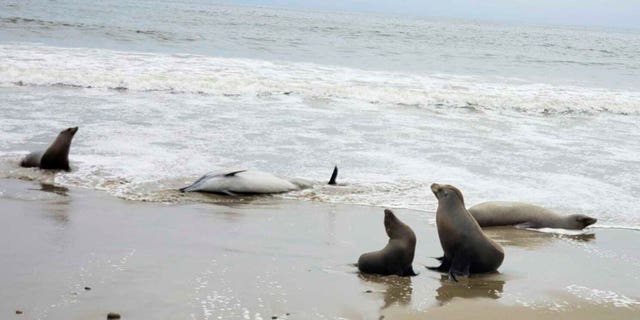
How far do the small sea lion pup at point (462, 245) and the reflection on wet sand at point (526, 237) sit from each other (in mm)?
904

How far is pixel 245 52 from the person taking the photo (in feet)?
83.7

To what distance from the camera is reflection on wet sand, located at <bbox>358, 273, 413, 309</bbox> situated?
4.30 m

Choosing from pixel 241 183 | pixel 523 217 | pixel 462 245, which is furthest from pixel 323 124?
pixel 462 245

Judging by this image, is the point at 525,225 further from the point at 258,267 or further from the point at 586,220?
the point at 258,267

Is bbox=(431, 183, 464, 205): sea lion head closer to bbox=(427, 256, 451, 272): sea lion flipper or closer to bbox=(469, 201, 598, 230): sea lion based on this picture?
bbox=(427, 256, 451, 272): sea lion flipper

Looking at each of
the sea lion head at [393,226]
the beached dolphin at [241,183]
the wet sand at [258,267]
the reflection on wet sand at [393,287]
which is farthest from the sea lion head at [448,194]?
the beached dolphin at [241,183]

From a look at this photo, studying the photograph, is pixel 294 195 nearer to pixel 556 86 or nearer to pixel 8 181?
pixel 8 181

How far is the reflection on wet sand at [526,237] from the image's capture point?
6152 mm

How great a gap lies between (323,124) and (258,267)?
7.08m

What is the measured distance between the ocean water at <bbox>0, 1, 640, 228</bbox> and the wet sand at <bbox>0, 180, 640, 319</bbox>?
0.70 m

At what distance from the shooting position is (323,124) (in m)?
11.7

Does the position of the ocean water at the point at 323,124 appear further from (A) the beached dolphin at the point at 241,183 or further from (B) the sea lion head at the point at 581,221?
(B) the sea lion head at the point at 581,221

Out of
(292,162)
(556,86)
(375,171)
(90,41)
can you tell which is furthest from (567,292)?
(90,41)

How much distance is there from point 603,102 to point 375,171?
36.6 feet
